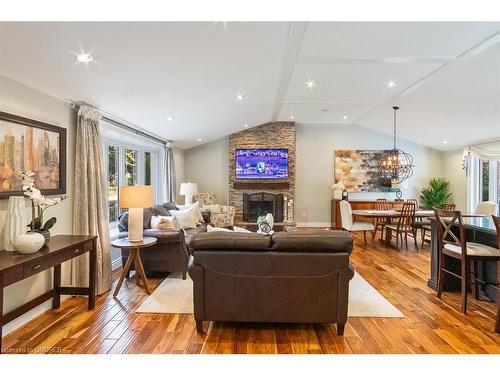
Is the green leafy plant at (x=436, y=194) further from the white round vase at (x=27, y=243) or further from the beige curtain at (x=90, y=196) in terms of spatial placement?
the white round vase at (x=27, y=243)

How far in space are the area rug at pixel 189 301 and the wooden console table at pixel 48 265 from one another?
0.66 metres

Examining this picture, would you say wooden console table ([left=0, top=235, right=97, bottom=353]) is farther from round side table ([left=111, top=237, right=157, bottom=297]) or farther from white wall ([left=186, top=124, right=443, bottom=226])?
white wall ([left=186, top=124, right=443, bottom=226])

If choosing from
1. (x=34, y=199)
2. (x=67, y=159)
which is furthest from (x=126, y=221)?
(x=34, y=199)

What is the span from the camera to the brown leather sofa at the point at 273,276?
254cm

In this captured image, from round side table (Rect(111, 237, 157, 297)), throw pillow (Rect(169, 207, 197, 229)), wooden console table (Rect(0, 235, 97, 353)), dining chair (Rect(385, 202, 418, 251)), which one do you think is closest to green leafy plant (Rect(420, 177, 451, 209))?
dining chair (Rect(385, 202, 418, 251))

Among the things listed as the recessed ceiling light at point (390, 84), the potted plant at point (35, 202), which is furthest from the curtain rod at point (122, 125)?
the recessed ceiling light at point (390, 84)

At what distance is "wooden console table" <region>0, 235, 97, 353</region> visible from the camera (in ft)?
7.18

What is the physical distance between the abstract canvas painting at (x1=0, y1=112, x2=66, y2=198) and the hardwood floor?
129 cm

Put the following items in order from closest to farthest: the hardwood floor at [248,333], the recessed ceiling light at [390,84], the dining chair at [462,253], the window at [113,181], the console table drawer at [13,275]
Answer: the console table drawer at [13,275]
the hardwood floor at [248,333]
the dining chair at [462,253]
the recessed ceiling light at [390,84]
the window at [113,181]

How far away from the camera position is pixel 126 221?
4266 millimetres

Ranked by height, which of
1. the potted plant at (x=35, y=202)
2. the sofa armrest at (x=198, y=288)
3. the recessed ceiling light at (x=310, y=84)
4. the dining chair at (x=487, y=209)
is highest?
the recessed ceiling light at (x=310, y=84)
